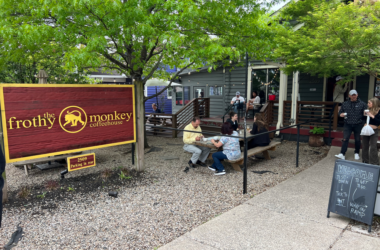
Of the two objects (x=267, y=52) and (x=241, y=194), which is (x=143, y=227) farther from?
(x=267, y=52)

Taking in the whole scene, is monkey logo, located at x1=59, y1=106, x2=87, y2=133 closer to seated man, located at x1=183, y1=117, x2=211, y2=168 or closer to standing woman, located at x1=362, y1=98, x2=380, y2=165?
seated man, located at x1=183, y1=117, x2=211, y2=168

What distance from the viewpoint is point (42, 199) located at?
4895 mm

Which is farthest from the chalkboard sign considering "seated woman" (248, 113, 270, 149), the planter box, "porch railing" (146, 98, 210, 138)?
"porch railing" (146, 98, 210, 138)

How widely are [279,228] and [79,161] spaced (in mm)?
3868

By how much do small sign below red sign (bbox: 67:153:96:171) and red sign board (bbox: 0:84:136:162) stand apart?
0.59 ft

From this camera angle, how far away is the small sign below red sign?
17.2ft

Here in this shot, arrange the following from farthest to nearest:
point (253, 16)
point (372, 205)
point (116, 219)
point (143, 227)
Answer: point (253, 16), point (116, 219), point (143, 227), point (372, 205)

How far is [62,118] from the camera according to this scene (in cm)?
512

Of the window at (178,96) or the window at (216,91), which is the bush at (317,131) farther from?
the window at (178,96)

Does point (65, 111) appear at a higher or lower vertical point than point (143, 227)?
higher

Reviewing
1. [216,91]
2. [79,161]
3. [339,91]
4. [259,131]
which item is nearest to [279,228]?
[259,131]

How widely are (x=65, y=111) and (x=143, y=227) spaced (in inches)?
107

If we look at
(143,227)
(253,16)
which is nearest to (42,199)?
(143,227)

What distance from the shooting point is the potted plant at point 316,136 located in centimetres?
914
